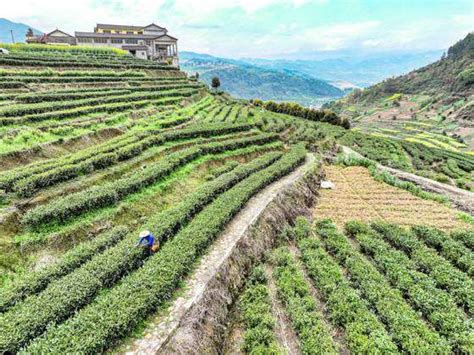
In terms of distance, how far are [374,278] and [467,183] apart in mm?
31790

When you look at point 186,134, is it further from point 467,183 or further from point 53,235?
point 467,183

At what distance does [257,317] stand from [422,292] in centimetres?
764

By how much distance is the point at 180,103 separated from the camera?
42.9 meters

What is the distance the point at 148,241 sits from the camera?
12.9 metres

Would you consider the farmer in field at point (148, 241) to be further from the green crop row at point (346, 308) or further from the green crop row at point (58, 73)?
the green crop row at point (58, 73)

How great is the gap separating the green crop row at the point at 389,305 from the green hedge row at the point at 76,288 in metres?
9.01

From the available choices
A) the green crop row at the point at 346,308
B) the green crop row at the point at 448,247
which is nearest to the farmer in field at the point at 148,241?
the green crop row at the point at 346,308

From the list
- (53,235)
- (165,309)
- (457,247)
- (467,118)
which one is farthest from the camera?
(467,118)

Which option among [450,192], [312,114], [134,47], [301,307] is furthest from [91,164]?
[134,47]

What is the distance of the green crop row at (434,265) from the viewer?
522 inches

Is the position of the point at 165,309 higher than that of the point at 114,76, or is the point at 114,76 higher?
the point at 114,76

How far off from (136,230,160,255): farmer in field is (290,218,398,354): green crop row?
7800 mm

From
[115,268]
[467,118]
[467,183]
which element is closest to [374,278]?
[115,268]

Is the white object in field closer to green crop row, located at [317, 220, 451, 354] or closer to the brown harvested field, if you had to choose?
the brown harvested field
